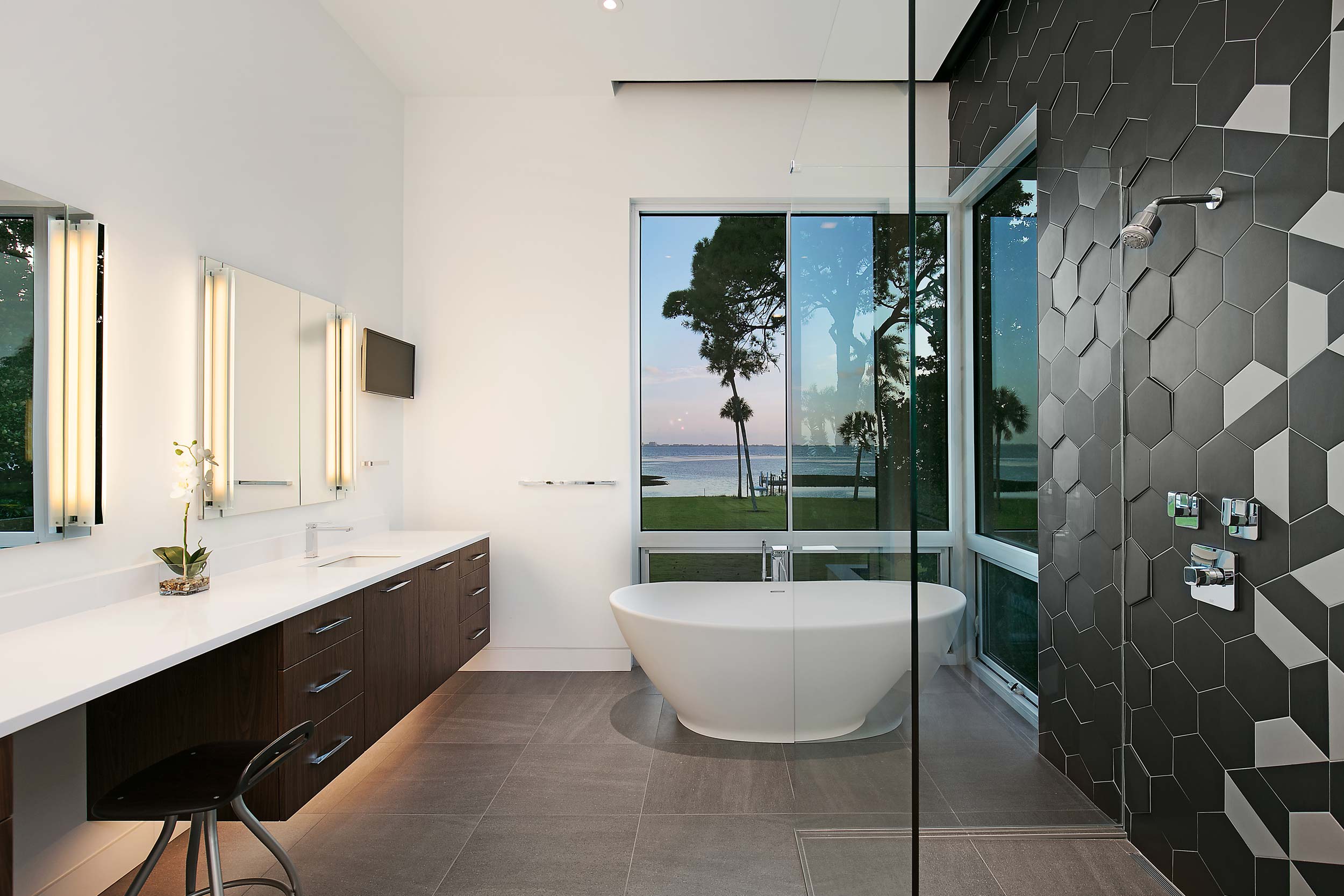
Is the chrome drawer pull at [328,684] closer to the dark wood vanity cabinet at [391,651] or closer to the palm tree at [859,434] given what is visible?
the dark wood vanity cabinet at [391,651]

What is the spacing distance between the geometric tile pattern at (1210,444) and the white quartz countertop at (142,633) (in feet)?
5.63

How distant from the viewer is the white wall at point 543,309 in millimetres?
3734

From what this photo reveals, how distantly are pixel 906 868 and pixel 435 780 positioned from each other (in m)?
2.04

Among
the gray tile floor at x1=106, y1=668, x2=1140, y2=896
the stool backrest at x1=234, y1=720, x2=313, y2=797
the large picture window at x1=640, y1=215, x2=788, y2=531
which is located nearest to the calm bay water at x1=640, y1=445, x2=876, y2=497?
the large picture window at x1=640, y1=215, x2=788, y2=531

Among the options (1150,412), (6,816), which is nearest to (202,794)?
(6,816)

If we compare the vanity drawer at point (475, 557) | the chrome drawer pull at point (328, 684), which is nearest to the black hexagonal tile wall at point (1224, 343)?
the chrome drawer pull at point (328, 684)

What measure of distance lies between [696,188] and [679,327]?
788 millimetres

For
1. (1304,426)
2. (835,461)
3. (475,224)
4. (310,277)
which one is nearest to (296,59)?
(310,277)

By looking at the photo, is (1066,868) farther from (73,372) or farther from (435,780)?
(73,372)

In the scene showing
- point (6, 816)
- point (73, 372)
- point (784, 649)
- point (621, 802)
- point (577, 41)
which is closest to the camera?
point (6, 816)

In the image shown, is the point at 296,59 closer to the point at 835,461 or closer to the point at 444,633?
the point at 444,633

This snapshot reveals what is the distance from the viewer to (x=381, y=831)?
2.16 meters

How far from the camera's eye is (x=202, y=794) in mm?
1467

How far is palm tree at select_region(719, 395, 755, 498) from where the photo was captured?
3.98 metres
